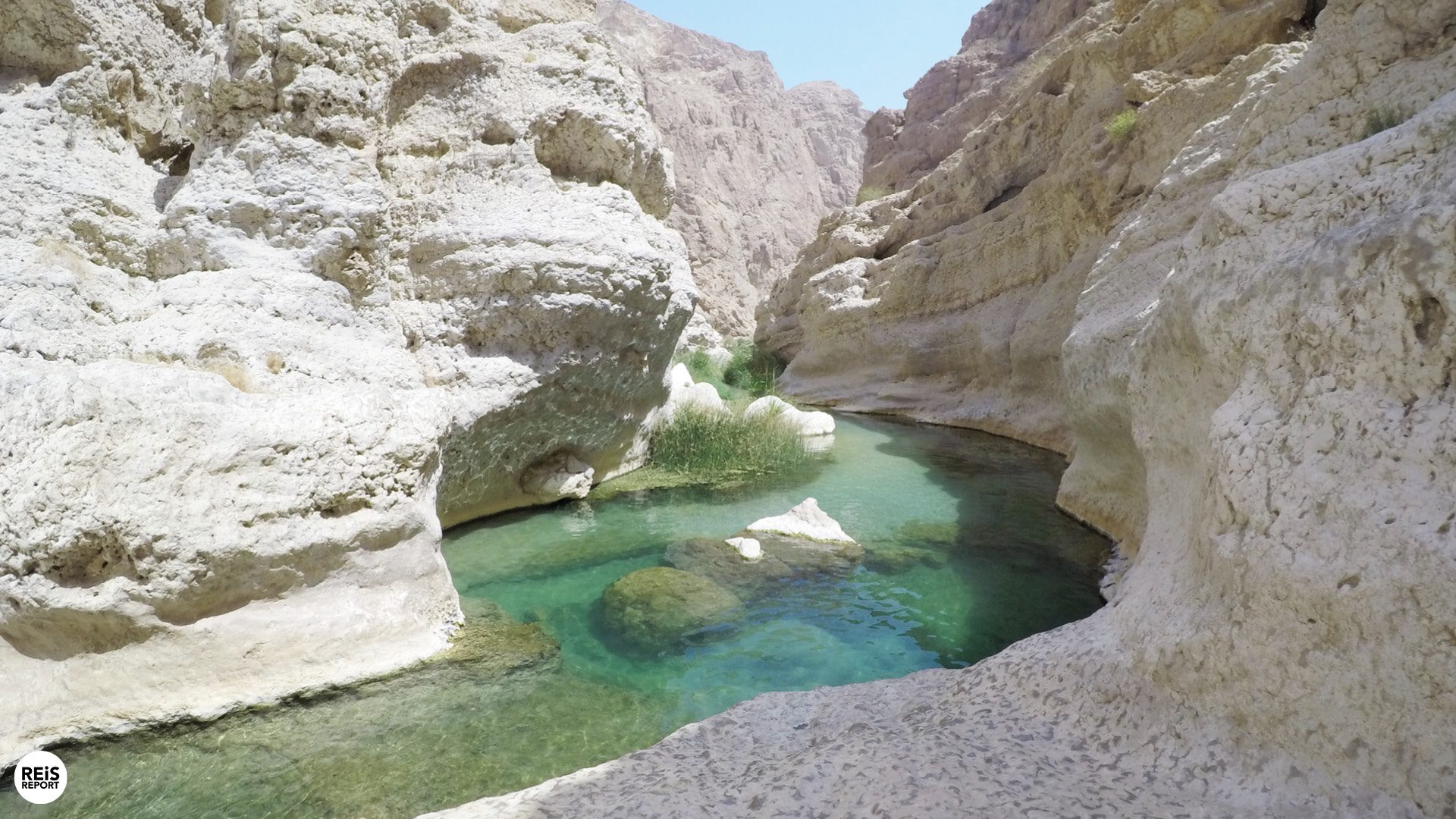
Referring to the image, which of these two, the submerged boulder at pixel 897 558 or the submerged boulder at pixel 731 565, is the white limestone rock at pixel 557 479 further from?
the submerged boulder at pixel 897 558

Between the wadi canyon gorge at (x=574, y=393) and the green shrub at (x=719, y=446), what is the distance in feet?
1.72

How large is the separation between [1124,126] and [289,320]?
33.7 ft

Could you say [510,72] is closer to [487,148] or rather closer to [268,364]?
[487,148]

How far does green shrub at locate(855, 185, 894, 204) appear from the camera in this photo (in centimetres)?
2352

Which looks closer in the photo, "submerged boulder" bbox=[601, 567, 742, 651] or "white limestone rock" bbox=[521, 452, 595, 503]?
"submerged boulder" bbox=[601, 567, 742, 651]

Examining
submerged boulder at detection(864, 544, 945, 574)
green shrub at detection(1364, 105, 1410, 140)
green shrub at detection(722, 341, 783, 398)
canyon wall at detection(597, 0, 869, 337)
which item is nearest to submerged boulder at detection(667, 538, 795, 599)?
submerged boulder at detection(864, 544, 945, 574)

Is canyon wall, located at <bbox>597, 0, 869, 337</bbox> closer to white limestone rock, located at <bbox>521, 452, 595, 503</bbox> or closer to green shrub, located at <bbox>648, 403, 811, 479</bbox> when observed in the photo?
green shrub, located at <bbox>648, 403, 811, 479</bbox>

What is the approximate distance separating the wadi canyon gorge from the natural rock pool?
0.83 ft

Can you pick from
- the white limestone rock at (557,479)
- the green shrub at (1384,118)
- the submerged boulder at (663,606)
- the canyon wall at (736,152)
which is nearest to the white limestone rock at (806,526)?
the submerged boulder at (663,606)

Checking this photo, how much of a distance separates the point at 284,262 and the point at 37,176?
141cm

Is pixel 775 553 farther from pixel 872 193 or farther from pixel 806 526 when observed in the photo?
pixel 872 193

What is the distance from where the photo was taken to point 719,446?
8375mm

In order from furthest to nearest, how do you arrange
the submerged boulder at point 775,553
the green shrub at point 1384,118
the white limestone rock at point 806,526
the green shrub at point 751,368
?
the green shrub at point 751,368 < the white limestone rock at point 806,526 < the submerged boulder at point 775,553 < the green shrub at point 1384,118

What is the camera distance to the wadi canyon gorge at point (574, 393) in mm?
1895
